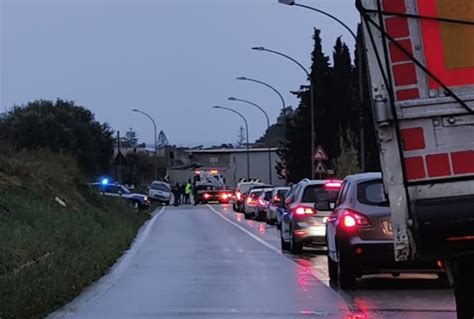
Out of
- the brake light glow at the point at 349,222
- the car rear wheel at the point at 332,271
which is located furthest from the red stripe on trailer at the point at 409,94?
the car rear wheel at the point at 332,271

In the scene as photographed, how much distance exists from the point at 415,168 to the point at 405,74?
675mm

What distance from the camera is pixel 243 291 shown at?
13969 mm

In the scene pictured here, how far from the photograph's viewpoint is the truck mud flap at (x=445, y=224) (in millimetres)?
6586

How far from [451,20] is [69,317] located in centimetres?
631

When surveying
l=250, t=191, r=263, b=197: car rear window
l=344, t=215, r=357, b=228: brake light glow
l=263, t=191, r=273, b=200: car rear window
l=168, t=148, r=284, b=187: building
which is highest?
l=168, t=148, r=284, b=187: building

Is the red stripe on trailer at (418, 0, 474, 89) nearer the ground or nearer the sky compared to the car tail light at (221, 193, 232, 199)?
nearer the ground

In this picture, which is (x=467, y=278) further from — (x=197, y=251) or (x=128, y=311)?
(x=197, y=251)

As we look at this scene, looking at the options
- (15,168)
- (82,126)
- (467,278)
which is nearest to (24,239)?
(467,278)

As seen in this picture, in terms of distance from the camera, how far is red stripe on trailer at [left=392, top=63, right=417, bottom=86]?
6906 mm

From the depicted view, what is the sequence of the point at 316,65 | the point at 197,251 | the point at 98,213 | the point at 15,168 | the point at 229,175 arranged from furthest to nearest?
the point at 229,175 → the point at 316,65 → the point at 98,213 → the point at 15,168 → the point at 197,251

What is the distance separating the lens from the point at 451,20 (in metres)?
6.78

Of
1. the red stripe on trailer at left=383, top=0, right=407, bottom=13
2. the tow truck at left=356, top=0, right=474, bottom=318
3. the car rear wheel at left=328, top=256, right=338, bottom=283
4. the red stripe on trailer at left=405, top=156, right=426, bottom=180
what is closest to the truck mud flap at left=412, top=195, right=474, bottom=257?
the tow truck at left=356, top=0, right=474, bottom=318

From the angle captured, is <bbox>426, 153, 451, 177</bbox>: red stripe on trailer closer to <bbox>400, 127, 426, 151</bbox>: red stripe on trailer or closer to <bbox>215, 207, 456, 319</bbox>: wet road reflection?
<bbox>400, 127, 426, 151</bbox>: red stripe on trailer

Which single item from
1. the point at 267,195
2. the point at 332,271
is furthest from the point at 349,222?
the point at 267,195
